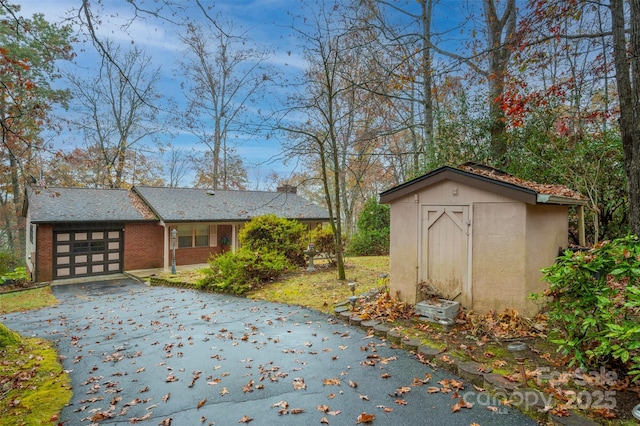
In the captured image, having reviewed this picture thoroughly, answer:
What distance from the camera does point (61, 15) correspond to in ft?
13.7

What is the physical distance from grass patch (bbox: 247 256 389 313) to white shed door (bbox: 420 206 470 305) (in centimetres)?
244

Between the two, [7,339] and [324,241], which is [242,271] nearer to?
[324,241]

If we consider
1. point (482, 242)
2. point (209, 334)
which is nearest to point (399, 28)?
point (482, 242)

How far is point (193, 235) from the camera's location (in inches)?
713

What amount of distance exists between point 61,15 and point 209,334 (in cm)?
541

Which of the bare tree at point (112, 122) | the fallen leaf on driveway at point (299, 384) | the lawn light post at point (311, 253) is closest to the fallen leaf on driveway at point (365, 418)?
the fallen leaf on driveway at point (299, 384)

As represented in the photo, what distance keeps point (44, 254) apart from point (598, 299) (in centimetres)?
1876

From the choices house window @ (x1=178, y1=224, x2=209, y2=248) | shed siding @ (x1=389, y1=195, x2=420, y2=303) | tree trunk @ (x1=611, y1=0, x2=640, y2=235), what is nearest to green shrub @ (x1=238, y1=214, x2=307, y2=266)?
house window @ (x1=178, y1=224, x2=209, y2=248)

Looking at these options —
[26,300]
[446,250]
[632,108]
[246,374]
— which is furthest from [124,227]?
[632,108]

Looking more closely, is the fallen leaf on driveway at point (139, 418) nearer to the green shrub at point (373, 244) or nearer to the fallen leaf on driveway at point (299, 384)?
the fallen leaf on driveway at point (299, 384)

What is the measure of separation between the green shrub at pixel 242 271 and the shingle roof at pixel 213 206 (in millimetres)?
5021

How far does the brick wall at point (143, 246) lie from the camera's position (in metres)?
16.6

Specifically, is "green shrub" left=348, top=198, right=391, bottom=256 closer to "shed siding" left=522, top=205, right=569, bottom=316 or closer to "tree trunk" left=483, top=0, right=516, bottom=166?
"tree trunk" left=483, top=0, right=516, bottom=166

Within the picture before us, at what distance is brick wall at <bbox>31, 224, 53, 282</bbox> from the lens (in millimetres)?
14492
